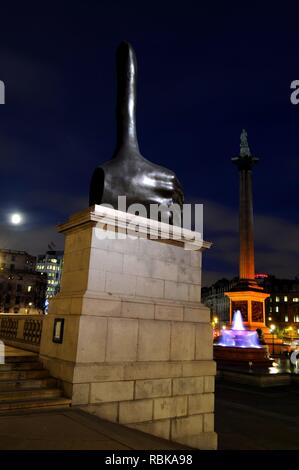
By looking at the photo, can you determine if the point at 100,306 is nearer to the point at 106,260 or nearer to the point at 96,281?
the point at 96,281

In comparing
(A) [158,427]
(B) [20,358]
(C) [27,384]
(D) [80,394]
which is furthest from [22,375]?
(A) [158,427]

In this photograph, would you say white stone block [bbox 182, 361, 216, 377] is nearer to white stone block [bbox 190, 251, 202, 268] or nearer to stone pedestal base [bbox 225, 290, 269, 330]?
white stone block [bbox 190, 251, 202, 268]

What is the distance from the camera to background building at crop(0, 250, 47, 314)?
8256 centimetres

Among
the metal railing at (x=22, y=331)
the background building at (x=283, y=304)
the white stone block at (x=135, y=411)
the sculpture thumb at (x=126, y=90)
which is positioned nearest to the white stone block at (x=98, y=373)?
the white stone block at (x=135, y=411)

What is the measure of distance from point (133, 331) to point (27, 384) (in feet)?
6.96

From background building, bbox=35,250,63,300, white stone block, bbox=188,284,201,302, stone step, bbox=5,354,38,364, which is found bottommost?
stone step, bbox=5,354,38,364

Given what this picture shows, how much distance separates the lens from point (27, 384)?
6.60 m

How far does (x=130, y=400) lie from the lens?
22.6 ft

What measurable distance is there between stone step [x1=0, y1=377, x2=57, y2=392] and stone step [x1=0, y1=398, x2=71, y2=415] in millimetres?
568

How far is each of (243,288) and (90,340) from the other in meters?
25.3

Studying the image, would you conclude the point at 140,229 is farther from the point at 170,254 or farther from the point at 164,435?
the point at 164,435

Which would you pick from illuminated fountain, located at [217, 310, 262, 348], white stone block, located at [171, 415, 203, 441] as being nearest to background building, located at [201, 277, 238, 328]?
illuminated fountain, located at [217, 310, 262, 348]

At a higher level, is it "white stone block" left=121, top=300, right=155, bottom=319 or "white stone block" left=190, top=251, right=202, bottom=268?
"white stone block" left=190, top=251, right=202, bottom=268
